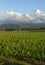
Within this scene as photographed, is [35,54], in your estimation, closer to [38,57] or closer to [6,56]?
[38,57]

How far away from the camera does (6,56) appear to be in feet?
71.4

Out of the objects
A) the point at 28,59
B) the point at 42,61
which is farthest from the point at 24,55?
the point at 42,61

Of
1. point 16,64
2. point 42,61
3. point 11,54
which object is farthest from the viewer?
point 11,54

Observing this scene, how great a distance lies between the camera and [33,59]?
1942 cm

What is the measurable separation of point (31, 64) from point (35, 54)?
2847mm

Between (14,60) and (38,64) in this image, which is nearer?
(38,64)

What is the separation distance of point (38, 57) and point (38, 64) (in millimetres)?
1736

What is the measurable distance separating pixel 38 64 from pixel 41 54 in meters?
2.89

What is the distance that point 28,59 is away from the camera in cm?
1984

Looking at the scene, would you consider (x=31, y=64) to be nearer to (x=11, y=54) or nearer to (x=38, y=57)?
(x=38, y=57)

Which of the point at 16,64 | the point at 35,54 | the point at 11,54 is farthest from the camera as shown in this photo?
the point at 11,54

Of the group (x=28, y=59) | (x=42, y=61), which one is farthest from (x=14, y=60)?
(x=42, y=61)

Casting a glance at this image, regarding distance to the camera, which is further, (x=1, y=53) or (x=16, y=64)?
(x=1, y=53)

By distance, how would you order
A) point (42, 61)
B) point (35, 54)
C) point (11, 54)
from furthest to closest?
point (11, 54) < point (35, 54) < point (42, 61)
